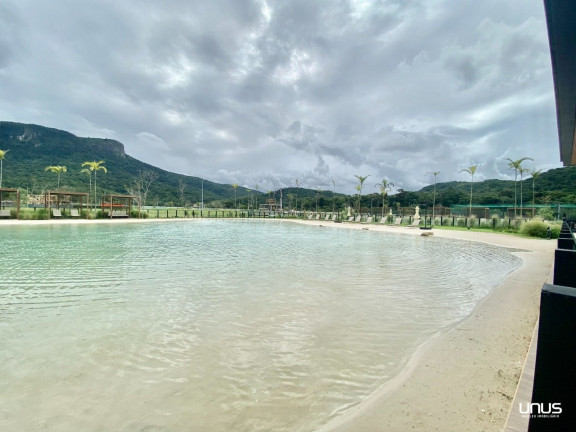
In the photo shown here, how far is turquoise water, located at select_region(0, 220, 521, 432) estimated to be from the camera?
242cm

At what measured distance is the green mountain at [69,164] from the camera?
64062 millimetres

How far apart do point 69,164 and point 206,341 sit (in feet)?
289

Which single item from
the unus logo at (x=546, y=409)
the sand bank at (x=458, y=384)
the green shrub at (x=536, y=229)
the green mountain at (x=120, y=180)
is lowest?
the sand bank at (x=458, y=384)

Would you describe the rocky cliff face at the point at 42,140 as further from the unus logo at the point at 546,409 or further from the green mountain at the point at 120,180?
the unus logo at the point at 546,409

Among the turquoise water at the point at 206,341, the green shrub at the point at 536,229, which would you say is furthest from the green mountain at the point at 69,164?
the green shrub at the point at 536,229

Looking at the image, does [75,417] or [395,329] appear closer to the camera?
[75,417]

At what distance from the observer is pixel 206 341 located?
11.9 ft

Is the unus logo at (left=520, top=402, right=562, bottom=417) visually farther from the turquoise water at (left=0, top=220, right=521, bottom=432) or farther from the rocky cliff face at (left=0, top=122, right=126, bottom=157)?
the rocky cliff face at (left=0, top=122, right=126, bottom=157)

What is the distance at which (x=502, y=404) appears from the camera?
2.31m

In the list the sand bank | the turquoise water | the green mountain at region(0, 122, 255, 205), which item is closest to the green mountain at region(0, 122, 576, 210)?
the green mountain at region(0, 122, 255, 205)

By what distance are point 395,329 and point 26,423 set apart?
3.71 meters

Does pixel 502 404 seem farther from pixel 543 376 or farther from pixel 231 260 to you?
pixel 231 260

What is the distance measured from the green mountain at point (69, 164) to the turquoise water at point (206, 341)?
2577 inches

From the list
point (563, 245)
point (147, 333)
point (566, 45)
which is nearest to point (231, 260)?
point (147, 333)
